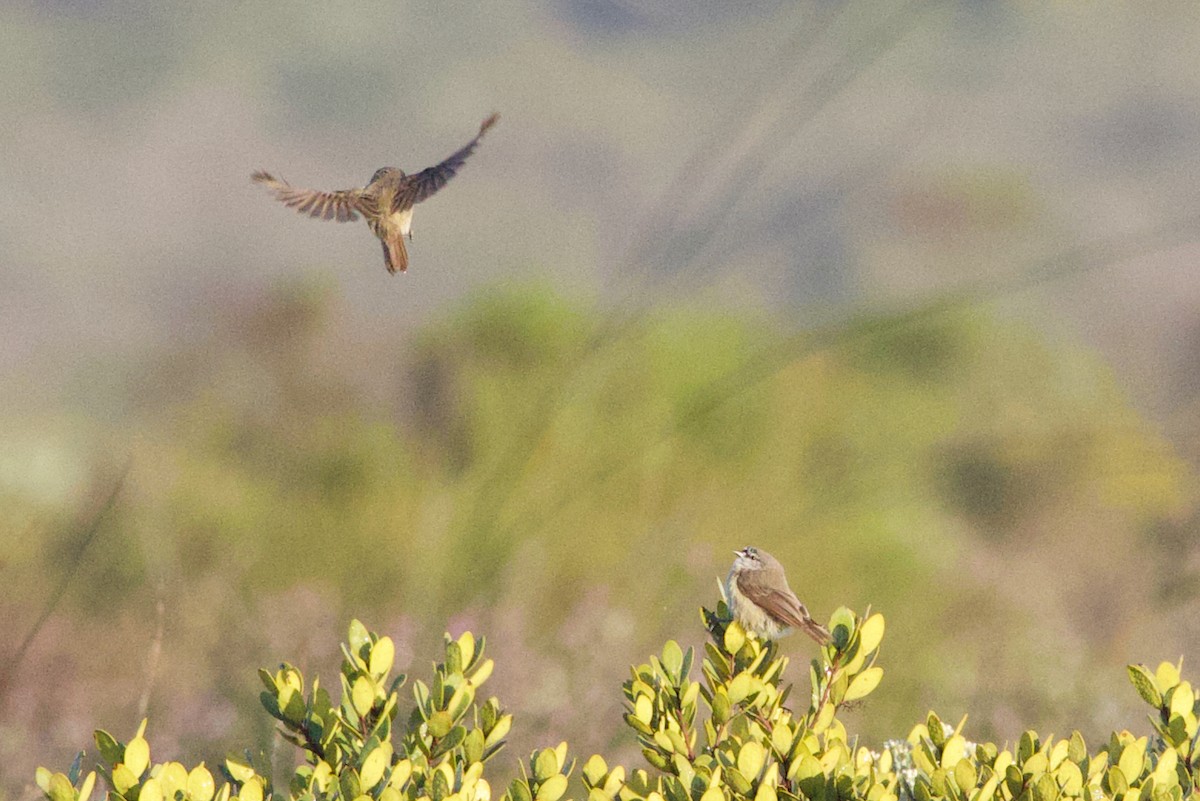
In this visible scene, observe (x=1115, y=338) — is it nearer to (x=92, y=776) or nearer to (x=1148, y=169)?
(x=1148, y=169)

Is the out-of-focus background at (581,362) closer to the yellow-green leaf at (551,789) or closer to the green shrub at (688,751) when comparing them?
the green shrub at (688,751)

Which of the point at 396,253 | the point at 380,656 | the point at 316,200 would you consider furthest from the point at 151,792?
the point at 396,253

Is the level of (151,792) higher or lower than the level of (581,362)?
lower

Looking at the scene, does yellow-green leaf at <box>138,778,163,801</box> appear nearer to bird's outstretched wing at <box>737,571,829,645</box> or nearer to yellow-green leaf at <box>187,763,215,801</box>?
yellow-green leaf at <box>187,763,215,801</box>

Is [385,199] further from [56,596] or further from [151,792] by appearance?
[151,792]

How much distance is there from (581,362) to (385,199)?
68cm

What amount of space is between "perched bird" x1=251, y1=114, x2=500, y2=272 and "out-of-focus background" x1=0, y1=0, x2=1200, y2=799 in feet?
1.56

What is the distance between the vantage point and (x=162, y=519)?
12.3 feet

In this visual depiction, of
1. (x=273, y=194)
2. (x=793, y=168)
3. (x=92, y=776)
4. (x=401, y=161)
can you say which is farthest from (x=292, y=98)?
(x=92, y=776)

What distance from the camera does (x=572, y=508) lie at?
177 inches

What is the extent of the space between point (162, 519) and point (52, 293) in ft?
9.78

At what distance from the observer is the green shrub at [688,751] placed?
1.51 meters

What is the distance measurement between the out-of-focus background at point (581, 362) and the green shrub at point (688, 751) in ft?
2.56

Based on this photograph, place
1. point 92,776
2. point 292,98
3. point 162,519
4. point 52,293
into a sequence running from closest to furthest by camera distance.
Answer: point 92,776 < point 162,519 < point 52,293 < point 292,98
